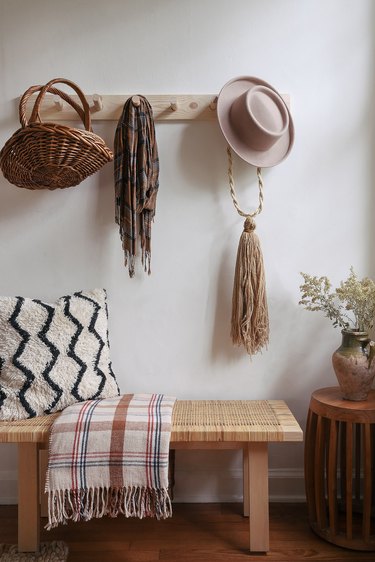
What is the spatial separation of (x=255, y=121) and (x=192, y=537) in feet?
4.92

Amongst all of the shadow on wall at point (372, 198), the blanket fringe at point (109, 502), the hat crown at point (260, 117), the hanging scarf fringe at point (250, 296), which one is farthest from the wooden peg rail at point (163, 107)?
the blanket fringe at point (109, 502)

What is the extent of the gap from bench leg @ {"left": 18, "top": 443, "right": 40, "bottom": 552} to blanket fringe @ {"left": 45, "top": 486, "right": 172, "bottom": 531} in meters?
0.13

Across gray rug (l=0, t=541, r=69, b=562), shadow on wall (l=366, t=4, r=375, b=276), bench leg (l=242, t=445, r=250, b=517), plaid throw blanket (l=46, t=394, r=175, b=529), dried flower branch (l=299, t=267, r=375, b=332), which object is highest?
shadow on wall (l=366, t=4, r=375, b=276)

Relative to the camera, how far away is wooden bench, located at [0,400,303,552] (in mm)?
1649

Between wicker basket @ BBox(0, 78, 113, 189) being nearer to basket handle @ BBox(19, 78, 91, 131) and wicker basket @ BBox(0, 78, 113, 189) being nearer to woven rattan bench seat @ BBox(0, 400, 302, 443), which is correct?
basket handle @ BBox(19, 78, 91, 131)

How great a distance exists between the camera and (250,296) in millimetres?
1935

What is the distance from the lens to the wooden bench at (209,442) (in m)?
1.65

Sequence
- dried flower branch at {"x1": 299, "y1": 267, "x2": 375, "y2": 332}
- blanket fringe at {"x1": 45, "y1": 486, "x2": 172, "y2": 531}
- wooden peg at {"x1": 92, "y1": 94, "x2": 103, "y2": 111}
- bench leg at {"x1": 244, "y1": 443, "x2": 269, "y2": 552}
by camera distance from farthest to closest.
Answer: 1. wooden peg at {"x1": 92, "y1": 94, "x2": 103, "y2": 111}
2. dried flower branch at {"x1": 299, "y1": 267, "x2": 375, "y2": 332}
3. bench leg at {"x1": 244, "y1": 443, "x2": 269, "y2": 552}
4. blanket fringe at {"x1": 45, "y1": 486, "x2": 172, "y2": 531}

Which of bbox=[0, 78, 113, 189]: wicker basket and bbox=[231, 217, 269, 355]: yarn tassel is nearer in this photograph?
bbox=[0, 78, 113, 189]: wicker basket

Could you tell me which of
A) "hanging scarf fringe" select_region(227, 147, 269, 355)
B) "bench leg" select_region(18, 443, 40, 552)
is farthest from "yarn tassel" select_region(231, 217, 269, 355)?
"bench leg" select_region(18, 443, 40, 552)

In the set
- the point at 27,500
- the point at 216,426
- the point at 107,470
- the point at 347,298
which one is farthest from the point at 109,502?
the point at 347,298

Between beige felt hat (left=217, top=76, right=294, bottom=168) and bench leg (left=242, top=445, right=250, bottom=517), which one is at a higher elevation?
beige felt hat (left=217, top=76, right=294, bottom=168)

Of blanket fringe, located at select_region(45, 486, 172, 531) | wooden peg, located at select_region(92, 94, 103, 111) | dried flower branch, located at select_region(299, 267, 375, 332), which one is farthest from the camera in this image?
wooden peg, located at select_region(92, 94, 103, 111)

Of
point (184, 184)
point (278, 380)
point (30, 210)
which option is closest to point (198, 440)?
A: point (278, 380)
